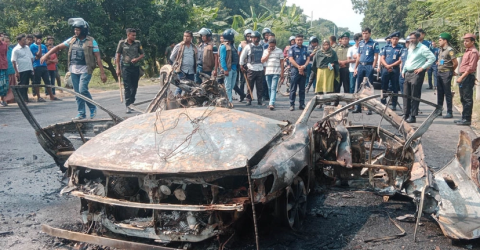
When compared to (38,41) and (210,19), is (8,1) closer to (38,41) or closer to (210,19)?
(38,41)

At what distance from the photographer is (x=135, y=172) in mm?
3275

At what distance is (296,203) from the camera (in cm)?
394

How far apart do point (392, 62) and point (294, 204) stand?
26.1ft

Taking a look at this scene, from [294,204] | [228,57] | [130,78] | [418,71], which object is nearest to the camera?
[294,204]

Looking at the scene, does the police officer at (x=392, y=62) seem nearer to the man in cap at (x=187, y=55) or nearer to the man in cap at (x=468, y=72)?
the man in cap at (x=468, y=72)

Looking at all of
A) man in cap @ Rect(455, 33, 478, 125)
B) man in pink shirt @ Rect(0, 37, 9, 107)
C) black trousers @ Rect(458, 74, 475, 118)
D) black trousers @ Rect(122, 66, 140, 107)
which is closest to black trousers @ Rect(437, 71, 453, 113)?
man in cap @ Rect(455, 33, 478, 125)

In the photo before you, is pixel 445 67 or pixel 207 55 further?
pixel 207 55

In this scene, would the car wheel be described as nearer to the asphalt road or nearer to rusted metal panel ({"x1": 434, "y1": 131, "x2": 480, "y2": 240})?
the asphalt road

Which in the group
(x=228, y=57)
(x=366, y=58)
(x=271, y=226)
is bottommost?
(x=271, y=226)

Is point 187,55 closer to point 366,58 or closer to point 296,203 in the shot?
point 366,58

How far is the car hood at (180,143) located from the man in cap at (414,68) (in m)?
6.00

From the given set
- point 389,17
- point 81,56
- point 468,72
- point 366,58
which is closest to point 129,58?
point 81,56

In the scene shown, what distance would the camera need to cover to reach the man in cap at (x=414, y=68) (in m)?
8.96

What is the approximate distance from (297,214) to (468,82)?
21.9 ft
